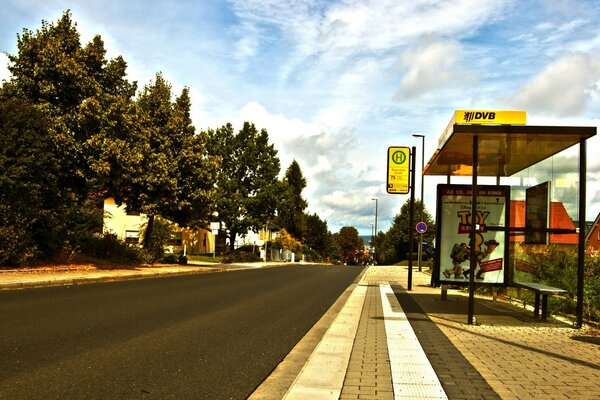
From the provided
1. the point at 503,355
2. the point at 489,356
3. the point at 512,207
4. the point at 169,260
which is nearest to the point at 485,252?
the point at 512,207

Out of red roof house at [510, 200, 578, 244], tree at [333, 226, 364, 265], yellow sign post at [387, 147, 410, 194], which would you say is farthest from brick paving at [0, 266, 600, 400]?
tree at [333, 226, 364, 265]

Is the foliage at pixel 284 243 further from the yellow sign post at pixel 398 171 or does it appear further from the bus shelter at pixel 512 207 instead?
the bus shelter at pixel 512 207

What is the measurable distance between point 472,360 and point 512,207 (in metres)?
6.86

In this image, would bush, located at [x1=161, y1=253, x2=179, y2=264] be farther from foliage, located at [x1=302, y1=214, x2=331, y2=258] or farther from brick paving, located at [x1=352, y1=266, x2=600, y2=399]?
foliage, located at [x1=302, y1=214, x2=331, y2=258]

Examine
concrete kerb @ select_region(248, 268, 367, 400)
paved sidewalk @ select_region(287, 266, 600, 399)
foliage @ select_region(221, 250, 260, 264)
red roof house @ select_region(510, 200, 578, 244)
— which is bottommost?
foliage @ select_region(221, 250, 260, 264)

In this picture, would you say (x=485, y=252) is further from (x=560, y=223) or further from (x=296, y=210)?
(x=296, y=210)

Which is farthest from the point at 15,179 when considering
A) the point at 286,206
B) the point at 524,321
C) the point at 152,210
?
the point at 286,206

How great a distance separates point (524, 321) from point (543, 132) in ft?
11.8

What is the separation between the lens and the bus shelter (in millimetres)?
9531

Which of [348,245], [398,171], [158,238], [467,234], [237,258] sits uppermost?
[398,171]

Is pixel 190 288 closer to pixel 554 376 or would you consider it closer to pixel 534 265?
pixel 534 265

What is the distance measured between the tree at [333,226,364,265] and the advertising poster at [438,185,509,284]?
108657mm

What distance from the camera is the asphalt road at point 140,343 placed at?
5.16m

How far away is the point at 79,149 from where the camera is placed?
2170 centimetres
